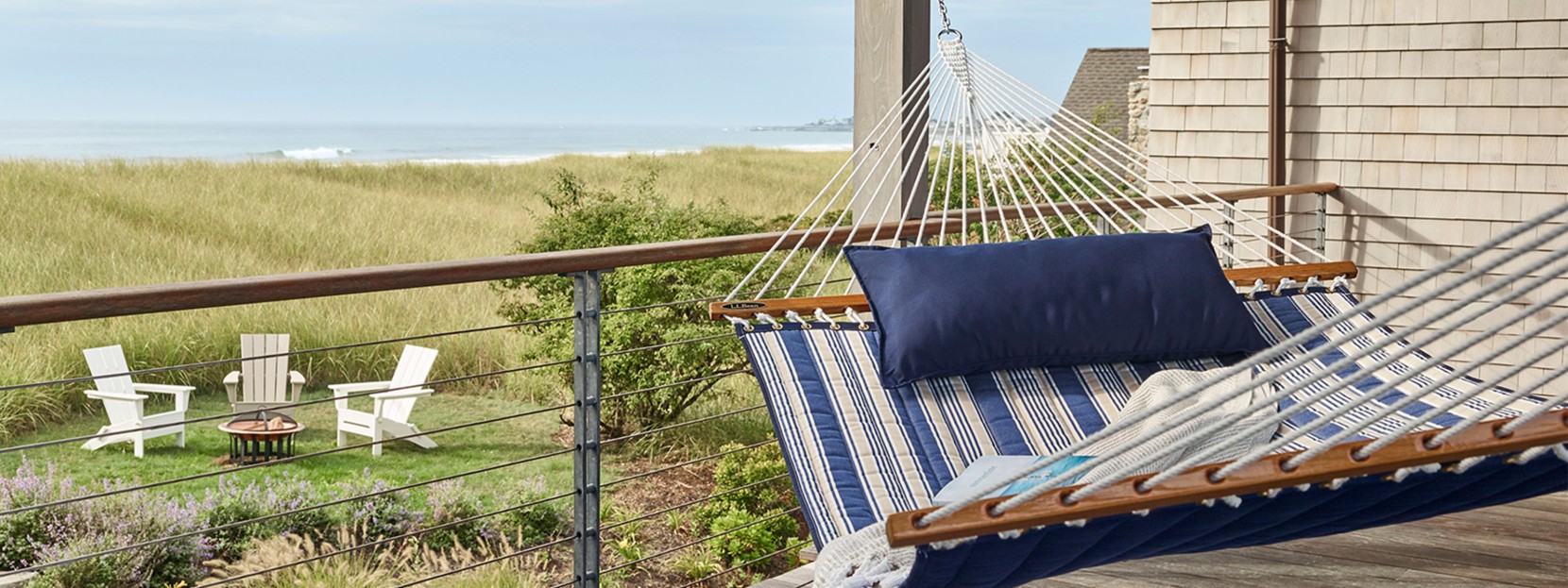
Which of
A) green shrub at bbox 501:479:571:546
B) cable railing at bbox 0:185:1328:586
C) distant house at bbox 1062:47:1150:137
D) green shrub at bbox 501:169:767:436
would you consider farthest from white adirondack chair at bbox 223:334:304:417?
distant house at bbox 1062:47:1150:137

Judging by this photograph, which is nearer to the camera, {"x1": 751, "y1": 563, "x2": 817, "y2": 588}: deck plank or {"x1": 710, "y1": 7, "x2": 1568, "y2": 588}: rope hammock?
{"x1": 710, "y1": 7, "x2": 1568, "y2": 588}: rope hammock

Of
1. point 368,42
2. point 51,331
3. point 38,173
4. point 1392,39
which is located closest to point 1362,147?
point 1392,39

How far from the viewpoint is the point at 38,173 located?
41.6ft

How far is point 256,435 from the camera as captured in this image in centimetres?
689

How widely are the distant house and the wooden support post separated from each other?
14395 millimetres

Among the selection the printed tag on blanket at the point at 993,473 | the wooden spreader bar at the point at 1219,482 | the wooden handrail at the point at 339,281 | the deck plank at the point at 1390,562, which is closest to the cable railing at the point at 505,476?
the wooden handrail at the point at 339,281

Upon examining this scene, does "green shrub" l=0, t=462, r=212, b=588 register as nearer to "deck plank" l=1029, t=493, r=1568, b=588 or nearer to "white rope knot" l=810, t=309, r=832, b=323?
"white rope knot" l=810, t=309, r=832, b=323

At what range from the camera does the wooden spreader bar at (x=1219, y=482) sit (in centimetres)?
132

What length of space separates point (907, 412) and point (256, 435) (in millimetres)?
5586

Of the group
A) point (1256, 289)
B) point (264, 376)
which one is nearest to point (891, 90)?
point (1256, 289)

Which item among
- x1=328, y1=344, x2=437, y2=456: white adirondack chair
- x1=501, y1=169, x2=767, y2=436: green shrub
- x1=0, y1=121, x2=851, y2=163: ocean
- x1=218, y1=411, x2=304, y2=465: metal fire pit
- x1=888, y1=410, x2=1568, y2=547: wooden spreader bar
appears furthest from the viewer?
x1=0, y1=121, x2=851, y2=163: ocean

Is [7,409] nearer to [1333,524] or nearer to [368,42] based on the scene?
[1333,524]

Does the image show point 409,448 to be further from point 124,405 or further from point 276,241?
point 276,241

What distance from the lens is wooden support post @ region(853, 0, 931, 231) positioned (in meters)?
2.85
